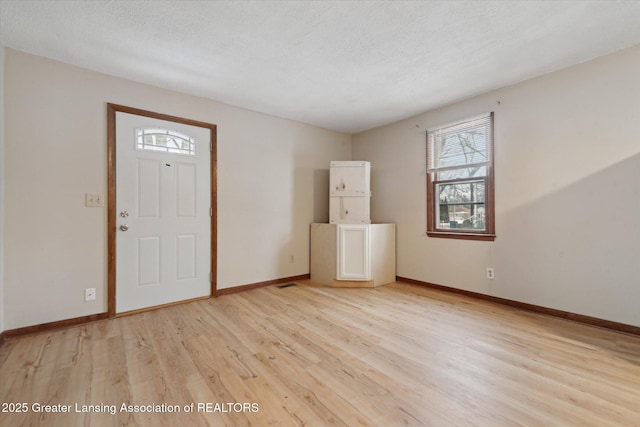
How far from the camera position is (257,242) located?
3668 millimetres

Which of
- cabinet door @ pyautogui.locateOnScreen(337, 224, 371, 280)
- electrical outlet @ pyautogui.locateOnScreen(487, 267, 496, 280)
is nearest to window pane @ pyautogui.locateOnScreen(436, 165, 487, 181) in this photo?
electrical outlet @ pyautogui.locateOnScreen(487, 267, 496, 280)

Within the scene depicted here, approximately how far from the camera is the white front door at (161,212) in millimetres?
2686

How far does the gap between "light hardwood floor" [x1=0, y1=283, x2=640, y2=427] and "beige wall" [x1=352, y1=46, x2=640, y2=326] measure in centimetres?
39

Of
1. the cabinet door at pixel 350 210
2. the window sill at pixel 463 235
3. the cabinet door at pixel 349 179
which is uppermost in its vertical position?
the cabinet door at pixel 349 179

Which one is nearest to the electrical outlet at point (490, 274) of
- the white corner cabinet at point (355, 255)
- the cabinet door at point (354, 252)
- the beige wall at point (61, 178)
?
the white corner cabinet at point (355, 255)

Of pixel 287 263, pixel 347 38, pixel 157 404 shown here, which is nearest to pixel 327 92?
pixel 347 38

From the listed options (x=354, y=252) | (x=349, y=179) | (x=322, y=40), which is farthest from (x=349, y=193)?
(x=322, y=40)

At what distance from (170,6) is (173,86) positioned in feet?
4.29

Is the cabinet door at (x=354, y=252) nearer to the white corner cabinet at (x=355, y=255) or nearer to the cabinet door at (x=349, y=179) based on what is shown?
the white corner cabinet at (x=355, y=255)

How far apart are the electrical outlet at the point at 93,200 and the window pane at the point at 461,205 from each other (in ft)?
12.8

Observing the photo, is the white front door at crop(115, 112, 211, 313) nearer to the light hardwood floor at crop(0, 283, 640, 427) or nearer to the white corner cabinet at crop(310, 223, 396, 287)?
the light hardwood floor at crop(0, 283, 640, 427)

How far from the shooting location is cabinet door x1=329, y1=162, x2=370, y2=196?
3912 mm

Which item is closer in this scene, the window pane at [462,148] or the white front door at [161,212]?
the white front door at [161,212]

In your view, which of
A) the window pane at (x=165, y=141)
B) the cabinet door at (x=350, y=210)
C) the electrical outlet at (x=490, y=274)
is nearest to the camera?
the window pane at (x=165, y=141)
